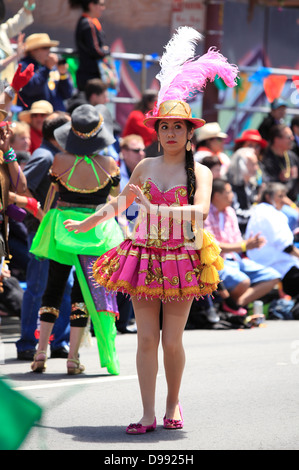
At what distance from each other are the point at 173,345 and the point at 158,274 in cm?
42

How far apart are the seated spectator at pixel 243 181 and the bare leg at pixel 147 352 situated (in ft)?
21.1

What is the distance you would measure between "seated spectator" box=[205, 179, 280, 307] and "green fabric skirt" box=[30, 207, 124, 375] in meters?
3.28

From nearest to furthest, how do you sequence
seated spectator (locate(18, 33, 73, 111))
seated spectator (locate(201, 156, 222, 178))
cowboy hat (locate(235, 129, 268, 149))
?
seated spectator (locate(18, 33, 73, 111))
seated spectator (locate(201, 156, 222, 178))
cowboy hat (locate(235, 129, 268, 149))

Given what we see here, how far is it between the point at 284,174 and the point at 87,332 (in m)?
6.74

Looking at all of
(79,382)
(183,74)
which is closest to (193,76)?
(183,74)

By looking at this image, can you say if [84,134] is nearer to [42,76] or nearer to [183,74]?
[183,74]

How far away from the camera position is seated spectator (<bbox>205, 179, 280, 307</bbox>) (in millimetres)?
10172

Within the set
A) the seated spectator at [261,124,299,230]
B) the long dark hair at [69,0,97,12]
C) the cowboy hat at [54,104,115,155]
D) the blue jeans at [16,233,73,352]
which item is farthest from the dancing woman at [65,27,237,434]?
the seated spectator at [261,124,299,230]

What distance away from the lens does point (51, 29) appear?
13289 millimetres

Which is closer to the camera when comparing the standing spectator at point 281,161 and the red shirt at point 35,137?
the red shirt at point 35,137

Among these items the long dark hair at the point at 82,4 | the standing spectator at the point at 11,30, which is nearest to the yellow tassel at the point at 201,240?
the standing spectator at the point at 11,30

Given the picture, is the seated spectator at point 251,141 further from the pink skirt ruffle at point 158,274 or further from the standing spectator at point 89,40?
the pink skirt ruffle at point 158,274

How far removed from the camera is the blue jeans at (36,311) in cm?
764

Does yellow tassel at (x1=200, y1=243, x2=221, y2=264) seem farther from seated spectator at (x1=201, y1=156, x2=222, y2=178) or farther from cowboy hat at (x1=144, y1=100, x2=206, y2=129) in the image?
seated spectator at (x1=201, y1=156, x2=222, y2=178)
